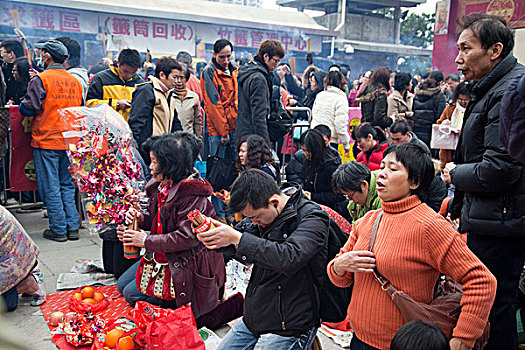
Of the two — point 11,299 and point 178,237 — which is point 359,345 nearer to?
point 178,237

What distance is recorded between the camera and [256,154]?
15.3 ft

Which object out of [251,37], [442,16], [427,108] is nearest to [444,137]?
[427,108]

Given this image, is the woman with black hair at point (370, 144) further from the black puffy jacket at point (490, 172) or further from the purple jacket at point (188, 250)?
the black puffy jacket at point (490, 172)

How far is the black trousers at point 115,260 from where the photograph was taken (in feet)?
14.0

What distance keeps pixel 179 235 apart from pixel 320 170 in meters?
1.85

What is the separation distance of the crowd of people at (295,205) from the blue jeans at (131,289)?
11mm

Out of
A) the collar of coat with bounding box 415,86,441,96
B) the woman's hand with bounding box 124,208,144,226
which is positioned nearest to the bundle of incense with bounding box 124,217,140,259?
the woman's hand with bounding box 124,208,144,226

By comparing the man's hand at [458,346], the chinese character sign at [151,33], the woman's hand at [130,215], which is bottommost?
Answer: the man's hand at [458,346]

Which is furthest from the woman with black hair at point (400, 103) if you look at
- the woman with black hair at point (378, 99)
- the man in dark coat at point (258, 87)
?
the man in dark coat at point (258, 87)

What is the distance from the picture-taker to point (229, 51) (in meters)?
5.54

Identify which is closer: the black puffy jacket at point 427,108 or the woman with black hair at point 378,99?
the woman with black hair at point 378,99

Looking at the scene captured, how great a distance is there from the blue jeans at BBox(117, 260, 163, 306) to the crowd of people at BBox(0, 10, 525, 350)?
1cm

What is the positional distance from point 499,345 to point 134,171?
279 centimetres

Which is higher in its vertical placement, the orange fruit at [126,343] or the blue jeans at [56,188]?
the blue jeans at [56,188]
